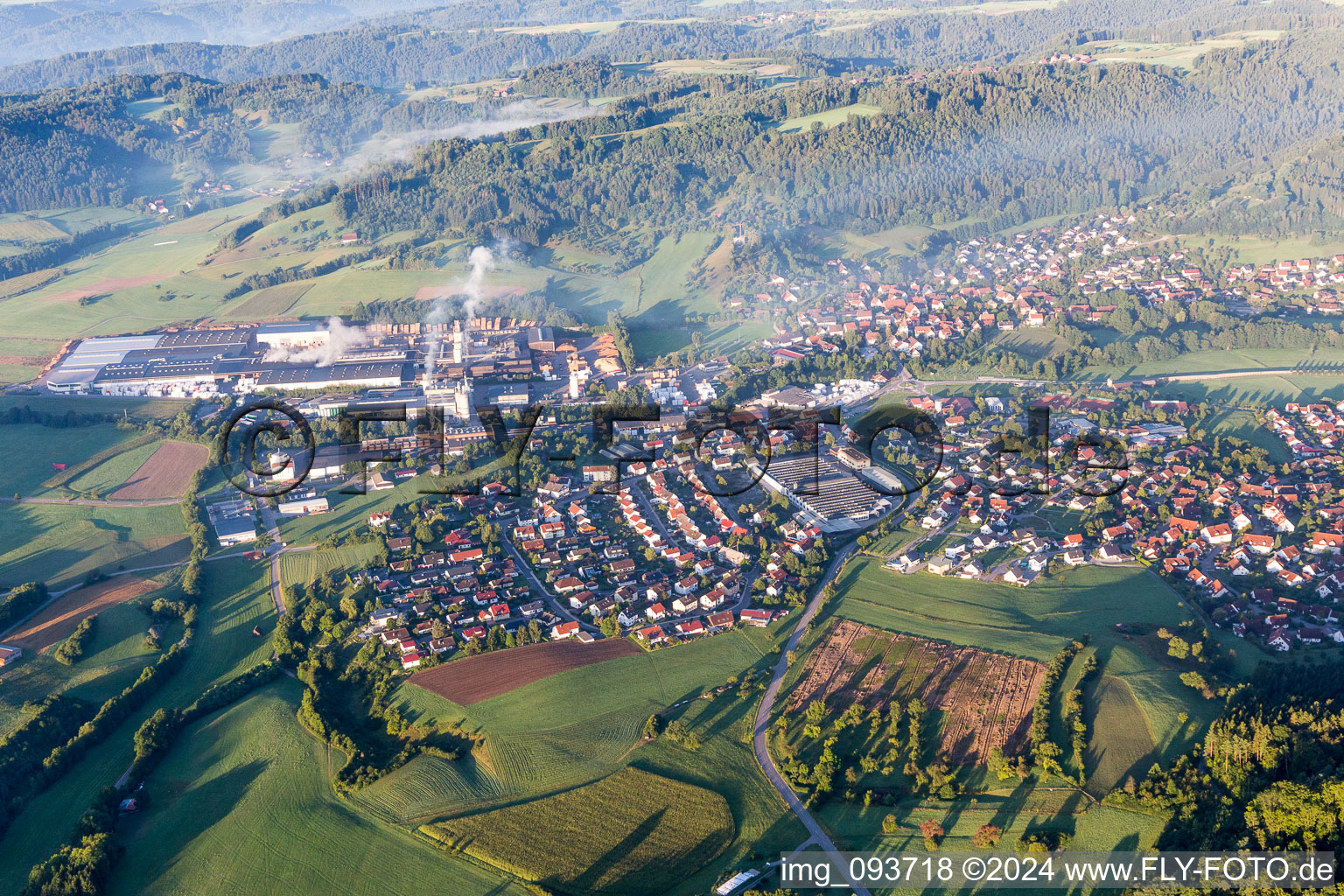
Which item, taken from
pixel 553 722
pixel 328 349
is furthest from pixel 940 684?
pixel 328 349

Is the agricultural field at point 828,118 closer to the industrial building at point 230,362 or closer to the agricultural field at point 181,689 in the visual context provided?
the industrial building at point 230,362

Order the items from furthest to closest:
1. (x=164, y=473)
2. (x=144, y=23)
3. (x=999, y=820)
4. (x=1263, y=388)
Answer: (x=144, y=23), (x=1263, y=388), (x=164, y=473), (x=999, y=820)

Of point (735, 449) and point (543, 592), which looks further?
point (735, 449)

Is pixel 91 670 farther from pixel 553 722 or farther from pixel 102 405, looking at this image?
pixel 102 405

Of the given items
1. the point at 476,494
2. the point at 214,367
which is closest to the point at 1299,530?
the point at 476,494

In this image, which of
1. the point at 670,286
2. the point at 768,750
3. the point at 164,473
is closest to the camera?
the point at 768,750

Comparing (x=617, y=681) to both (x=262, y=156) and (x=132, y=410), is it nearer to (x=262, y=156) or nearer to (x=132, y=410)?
(x=132, y=410)

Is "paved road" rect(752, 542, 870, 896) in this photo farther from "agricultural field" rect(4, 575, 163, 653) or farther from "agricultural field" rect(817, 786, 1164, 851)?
"agricultural field" rect(4, 575, 163, 653)

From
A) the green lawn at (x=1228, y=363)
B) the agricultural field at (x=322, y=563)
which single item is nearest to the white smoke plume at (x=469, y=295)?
the agricultural field at (x=322, y=563)
